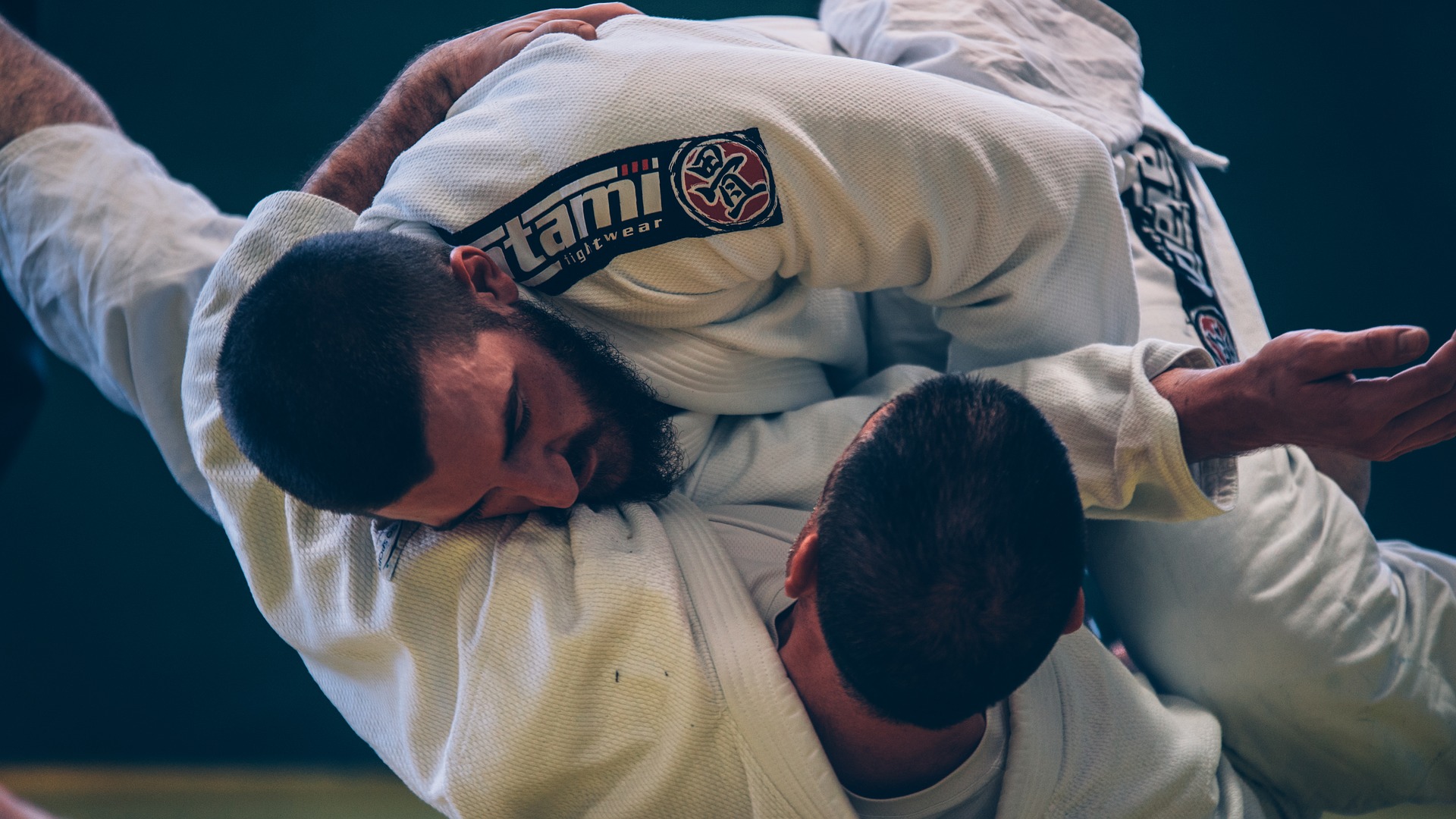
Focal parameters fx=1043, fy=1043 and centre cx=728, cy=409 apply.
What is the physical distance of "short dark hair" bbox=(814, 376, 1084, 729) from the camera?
726mm

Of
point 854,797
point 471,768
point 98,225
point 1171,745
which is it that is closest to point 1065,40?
point 1171,745

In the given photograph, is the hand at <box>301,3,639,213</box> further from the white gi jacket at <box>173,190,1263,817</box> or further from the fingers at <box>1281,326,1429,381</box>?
the fingers at <box>1281,326,1429,381</box>

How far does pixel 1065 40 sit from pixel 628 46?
623mm

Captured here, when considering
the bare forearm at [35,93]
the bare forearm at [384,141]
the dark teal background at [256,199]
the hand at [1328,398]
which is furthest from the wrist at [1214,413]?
the bare forearm at [35,93]

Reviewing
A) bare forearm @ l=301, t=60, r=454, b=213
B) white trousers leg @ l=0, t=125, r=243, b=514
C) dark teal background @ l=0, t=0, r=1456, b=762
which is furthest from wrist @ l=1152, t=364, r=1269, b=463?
white trousers leg @ l=0, t=125, r=243, b=514

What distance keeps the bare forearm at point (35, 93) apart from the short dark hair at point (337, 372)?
71 centimetres

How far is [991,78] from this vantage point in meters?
1.16

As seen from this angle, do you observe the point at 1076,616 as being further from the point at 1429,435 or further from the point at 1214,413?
the point at 1429,435

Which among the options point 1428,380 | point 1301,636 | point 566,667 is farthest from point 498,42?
point 1301,636

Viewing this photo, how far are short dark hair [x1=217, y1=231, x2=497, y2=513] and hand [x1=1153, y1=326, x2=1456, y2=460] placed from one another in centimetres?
63

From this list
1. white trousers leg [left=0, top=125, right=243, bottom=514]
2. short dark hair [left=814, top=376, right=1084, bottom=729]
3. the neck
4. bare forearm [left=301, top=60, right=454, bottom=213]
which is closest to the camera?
short dark hair [left=814, top=376, right=1084, bottom=729]

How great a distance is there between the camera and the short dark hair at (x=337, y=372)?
792 millimetres

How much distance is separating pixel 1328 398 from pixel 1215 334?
0.38 metres

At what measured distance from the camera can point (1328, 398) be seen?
82cm
